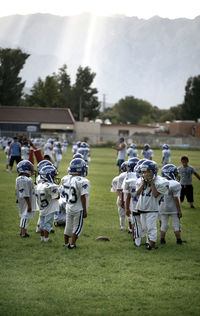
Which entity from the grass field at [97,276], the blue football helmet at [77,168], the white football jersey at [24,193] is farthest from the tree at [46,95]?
the blue football helmet at [77,168]

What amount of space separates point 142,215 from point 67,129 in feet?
227

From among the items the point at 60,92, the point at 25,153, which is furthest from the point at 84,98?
the point at 25,153

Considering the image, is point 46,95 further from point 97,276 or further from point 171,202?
point 97,276

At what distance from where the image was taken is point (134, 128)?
288ft

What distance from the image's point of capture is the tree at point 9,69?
84.8 meters

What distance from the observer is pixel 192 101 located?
366 ft

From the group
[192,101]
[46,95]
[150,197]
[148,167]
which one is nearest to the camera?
[148,167]

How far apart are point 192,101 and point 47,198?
106 metres

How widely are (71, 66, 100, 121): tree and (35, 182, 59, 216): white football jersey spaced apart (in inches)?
3767

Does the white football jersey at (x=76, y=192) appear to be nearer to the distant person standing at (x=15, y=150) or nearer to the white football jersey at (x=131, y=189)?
the white football jersey at (x=131, y=189)

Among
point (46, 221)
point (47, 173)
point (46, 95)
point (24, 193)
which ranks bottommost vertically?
point (46, 221)

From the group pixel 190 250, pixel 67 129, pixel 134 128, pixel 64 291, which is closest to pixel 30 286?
pixel 64 291

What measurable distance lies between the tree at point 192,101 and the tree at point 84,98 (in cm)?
2317

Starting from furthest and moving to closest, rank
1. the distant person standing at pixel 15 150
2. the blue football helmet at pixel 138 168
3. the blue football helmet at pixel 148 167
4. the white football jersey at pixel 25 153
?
the white football jersey at pixel 25 153, the distant person standing at pixel 15 150, the blue football helmet at pixel 138 168, the blue football helmet at pixel 148 167
